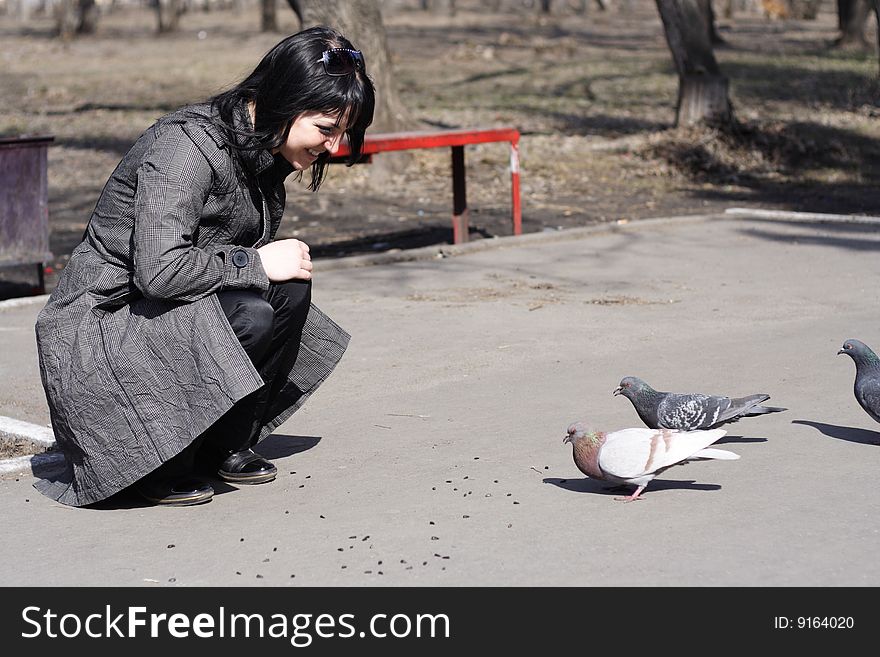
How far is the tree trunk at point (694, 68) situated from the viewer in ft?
51.4

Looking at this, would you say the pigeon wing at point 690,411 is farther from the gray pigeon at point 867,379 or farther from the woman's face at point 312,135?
the woman's face at point 312,135

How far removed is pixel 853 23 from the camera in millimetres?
30203

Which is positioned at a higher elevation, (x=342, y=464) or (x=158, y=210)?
(x=158, y=210)

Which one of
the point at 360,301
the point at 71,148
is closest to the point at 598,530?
the point at 360,301

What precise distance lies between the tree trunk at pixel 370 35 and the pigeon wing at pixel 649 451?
403 inches

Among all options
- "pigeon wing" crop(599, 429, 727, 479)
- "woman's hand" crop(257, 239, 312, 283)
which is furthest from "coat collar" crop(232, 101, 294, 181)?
"pigeon wing" crop(599, 429, 727, 479)

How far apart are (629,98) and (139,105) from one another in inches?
339

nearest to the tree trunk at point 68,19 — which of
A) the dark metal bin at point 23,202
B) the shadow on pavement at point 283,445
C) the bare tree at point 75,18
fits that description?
the bare tree at point 75,18

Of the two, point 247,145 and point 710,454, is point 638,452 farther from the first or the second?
point 247,145

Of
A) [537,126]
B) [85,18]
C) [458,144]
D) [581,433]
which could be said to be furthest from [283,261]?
[85,18]

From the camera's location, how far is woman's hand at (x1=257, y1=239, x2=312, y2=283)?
4.56 metres

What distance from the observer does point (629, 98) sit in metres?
22.0

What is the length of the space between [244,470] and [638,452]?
1.58 meters
